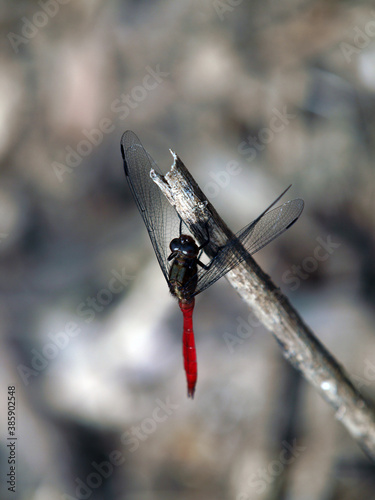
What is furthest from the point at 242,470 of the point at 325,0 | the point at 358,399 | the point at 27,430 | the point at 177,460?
the point at 325,0

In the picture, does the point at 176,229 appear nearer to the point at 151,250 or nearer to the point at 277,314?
the point at 151,250

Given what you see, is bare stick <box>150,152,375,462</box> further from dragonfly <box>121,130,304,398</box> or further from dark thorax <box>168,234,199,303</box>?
dark thorax <box>168,234,199,303</box>

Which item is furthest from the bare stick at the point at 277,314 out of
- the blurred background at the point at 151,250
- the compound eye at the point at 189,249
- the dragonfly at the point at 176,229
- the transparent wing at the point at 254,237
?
the blurred background at the point at 151,250

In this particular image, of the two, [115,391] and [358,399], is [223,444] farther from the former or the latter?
[358,399]

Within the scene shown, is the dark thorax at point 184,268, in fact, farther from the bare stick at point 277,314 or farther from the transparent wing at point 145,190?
the bare stick at point 277,314

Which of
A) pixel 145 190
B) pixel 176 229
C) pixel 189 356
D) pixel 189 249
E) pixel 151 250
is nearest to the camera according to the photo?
pixel 189 249

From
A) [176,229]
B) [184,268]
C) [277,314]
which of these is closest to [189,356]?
[184,268]
